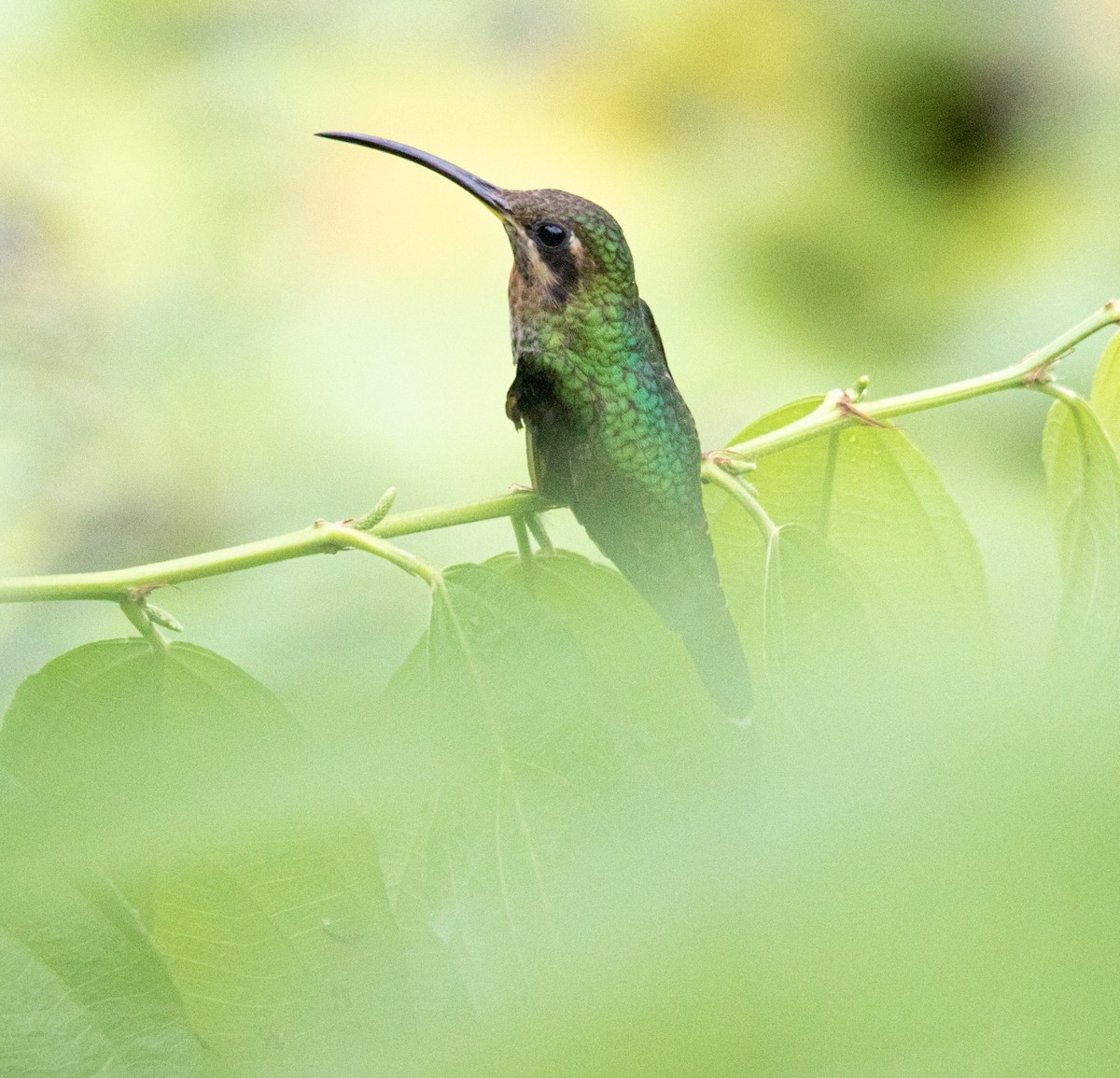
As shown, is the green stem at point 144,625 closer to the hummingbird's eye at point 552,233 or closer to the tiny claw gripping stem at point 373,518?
the tiny claw gripping stem at point 373,518

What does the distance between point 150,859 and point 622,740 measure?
0.82 feet

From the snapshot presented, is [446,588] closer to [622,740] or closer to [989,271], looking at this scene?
[622,740]

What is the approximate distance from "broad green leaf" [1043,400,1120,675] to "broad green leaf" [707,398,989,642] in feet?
0.14

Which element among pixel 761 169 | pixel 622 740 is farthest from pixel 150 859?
pixel 761 169

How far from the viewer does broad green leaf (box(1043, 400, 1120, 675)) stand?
51 centimetres

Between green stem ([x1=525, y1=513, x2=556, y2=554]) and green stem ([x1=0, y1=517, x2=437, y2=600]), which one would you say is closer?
green stem ([x1=0, y1=517, x2=437, y2=600])

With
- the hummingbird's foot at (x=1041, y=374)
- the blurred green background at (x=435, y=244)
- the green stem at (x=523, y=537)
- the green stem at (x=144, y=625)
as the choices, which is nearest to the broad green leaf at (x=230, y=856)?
the green stem at (x=144, y=625)

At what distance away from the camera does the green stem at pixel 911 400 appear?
534 millimetres

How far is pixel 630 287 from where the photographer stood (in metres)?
0.65

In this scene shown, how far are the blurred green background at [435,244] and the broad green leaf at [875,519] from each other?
1040 mm

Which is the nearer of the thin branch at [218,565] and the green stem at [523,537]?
the thin branch at [218,565]

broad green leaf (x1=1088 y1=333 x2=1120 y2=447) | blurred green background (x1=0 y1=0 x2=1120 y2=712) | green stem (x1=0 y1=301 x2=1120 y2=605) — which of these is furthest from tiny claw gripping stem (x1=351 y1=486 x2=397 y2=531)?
blurred green background (x1=0 y1=0 x2=1120 y2=712)

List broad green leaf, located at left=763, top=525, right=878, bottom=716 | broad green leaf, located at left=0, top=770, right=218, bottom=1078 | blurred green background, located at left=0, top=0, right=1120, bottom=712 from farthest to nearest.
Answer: blurred green background, located at left=0, top=0, right=1120, bottom=712 → broad green leaf, located at left=763, top=525, right=878, bottom=716 → broad green leaf, located at left=0, top=770, right=218, bottom=1078

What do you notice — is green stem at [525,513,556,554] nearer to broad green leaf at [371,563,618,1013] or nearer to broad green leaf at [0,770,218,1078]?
broad green leaf at [371,563,618,1013]
